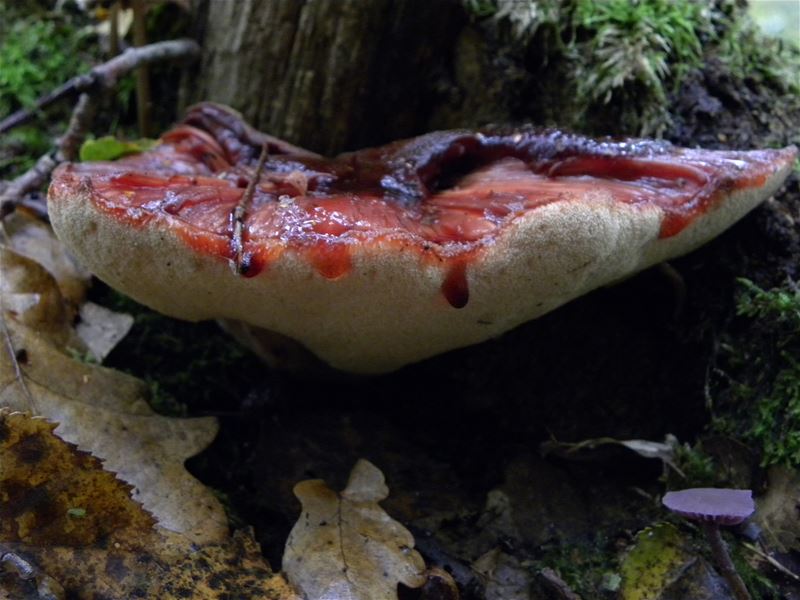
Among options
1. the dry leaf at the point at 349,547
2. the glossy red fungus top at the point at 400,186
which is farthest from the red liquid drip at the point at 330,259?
the dry leaf at the point at 349,547

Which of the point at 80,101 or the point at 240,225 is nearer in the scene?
the point at 240,225

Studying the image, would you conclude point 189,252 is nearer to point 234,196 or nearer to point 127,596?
point 234,196

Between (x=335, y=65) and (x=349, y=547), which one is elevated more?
(x=335, y=65)

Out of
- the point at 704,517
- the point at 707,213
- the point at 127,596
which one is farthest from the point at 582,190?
the point at 127,596

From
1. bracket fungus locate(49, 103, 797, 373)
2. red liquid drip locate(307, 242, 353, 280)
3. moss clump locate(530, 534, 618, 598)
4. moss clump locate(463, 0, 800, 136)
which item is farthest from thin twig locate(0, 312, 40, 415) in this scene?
moss clump locate(463, 0, 800, 136)

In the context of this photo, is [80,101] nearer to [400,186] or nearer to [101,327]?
[101,327]

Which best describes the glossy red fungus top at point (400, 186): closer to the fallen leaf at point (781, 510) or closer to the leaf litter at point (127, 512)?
the leaf litter at point (127, 512)

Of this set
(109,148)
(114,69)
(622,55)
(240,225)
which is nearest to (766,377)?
(622,55)

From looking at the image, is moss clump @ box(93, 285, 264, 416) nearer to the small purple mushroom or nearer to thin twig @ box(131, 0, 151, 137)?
thin twig @ box(131, 0, 151, 137)
